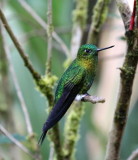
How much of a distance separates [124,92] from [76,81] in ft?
0.47

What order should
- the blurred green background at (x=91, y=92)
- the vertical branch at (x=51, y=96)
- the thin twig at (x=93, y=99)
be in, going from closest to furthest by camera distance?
the thin twig at (x=93, y=99)
the vertical branch at (x=51, y=96)
the blurred green background at (x=91, y=92)

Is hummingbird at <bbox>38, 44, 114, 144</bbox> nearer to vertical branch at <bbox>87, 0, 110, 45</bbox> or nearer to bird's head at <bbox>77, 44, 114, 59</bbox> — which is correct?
bird's head at <bbox>77, 44, 114, 59</bbox>

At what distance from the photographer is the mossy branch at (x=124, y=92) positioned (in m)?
1.18

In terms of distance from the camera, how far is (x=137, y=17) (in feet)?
3.83

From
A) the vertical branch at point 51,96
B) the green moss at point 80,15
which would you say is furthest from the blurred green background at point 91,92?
the vertical branch at point 51,96

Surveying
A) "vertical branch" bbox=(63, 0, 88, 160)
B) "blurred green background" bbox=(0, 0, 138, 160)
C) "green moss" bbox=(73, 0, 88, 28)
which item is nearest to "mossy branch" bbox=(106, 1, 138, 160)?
"vertical branch" bbox=(63, 0, 88, 160)

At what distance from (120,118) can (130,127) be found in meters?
1.47

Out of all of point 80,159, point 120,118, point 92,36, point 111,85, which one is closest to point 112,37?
point 111,85

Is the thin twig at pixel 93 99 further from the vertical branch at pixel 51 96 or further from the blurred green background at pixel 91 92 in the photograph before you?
the blurred green background at pixel 91 92

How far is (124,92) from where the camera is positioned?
125 centimetres

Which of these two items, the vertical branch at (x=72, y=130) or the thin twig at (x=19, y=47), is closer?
the thin twig at (x=19, y=47)

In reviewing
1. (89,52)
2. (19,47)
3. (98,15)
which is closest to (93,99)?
(89,52)

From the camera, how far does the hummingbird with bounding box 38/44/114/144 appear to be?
3.73ft

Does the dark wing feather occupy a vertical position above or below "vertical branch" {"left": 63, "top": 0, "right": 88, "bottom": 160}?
above
